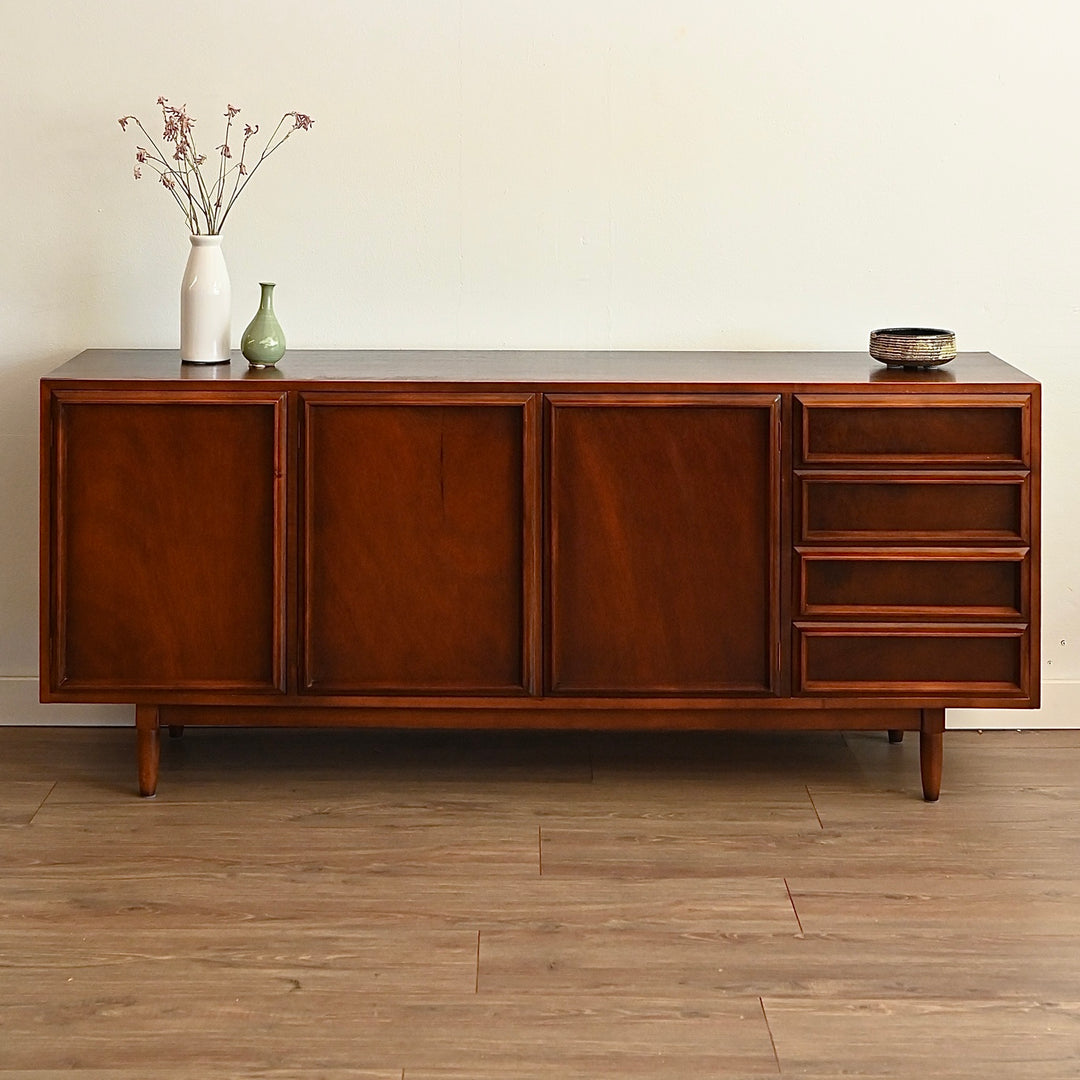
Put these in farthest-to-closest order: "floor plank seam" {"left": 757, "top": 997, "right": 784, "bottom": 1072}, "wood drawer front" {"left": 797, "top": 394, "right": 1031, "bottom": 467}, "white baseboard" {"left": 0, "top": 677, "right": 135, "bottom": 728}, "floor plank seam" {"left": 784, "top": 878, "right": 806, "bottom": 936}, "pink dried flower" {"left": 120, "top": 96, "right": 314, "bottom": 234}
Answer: "white baseboard" {"left": 0, "top": 677, "right": 135, "bottom": 728} → "pink dried flower" {"left": 120, "top": 96, "right": 314, "bottom": 234} → "wood drawer front" {"left": 797, "top": 394, "right": 1031, "bottom": 467} → "floor plank seam" {"left": 784, "top": 878, "right": 806, "bottom": 936} → "floor plank seam" {"left": 757, "top": 997, "right": 784, "bottom": 1072}

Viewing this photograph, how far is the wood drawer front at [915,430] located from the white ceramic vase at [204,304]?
1.11 meters

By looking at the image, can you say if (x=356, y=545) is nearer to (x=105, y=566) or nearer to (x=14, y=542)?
(x=105, y=566)

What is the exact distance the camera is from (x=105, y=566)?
2.69m

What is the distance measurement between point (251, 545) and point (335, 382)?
1.10 feet

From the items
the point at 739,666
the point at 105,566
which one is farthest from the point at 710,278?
the point at 105,566

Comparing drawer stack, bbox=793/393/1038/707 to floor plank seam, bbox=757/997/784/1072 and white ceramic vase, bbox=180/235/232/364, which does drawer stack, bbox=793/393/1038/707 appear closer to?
floor plank seam, bbox=757/997/784/1072

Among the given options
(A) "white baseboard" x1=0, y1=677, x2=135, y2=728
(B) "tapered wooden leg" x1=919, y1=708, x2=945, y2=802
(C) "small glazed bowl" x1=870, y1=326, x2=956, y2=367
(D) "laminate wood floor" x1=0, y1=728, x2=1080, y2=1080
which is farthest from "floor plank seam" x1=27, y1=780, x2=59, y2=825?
(C) "small glazed bowl" x1=870, y1=326, x2=956, y2=367

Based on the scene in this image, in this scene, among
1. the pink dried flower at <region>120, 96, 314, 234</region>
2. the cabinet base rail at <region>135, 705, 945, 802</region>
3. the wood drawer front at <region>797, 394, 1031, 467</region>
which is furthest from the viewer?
the pink dried flower at <region>120, 96, 314, 234</region>

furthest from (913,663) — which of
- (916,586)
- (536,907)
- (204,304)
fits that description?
(204,304)

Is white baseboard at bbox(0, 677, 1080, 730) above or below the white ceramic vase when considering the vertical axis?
below

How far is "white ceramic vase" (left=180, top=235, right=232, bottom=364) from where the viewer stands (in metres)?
2.82

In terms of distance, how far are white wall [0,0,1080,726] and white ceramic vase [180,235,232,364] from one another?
28 centimetres

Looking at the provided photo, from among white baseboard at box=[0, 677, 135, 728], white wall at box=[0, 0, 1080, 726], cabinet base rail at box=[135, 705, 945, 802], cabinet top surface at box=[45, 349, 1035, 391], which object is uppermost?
white wall at box=[0, 0, 1080, 726]

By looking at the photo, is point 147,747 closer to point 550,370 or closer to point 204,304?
point 204,304
